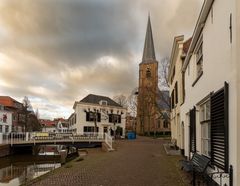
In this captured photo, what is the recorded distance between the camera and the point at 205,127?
10.6 metres

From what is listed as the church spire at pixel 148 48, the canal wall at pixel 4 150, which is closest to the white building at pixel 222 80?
the canal wall at pixel 4 150

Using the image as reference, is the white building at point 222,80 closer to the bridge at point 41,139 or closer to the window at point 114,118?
the bridge at point 41,139

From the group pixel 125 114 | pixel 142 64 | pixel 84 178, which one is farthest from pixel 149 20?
pixel 84 178

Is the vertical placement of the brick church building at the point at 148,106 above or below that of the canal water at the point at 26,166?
above

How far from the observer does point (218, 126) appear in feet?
25.3

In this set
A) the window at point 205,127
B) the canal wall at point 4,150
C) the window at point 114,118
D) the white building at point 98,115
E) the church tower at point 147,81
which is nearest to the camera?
the window at point 205,127

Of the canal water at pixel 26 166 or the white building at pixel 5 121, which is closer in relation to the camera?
the canal water at pixel 26 166

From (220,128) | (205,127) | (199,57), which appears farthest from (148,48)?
(220,128)

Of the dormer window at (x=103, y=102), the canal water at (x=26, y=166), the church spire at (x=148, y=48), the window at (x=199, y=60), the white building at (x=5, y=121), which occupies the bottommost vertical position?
the canal water at (x=26, y=166)

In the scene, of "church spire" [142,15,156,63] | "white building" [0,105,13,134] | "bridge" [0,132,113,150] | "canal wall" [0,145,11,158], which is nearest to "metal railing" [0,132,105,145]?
"bridge" [0,132,113,150]

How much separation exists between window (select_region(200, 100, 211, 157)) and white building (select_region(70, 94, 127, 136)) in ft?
145

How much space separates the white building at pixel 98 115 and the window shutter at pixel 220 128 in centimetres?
4695

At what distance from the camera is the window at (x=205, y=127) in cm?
1003

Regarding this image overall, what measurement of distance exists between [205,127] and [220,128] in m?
3.21
